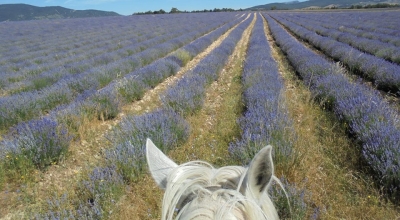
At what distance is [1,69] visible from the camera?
922 cm

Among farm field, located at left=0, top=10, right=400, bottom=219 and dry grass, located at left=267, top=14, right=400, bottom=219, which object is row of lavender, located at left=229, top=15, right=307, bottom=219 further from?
dry grass, located at left=267, top=14, right=400, bottom=219

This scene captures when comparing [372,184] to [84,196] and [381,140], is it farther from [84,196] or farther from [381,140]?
[84,196]

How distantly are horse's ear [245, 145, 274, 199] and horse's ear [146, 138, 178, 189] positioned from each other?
A: 39 centimetres

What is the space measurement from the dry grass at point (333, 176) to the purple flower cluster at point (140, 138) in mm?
1560

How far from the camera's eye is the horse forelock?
810 mm

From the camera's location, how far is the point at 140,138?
3346mm

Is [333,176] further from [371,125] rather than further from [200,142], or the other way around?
[200,142]

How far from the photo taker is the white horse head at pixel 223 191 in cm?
80

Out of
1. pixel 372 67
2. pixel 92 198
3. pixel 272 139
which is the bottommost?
pixel 92 198

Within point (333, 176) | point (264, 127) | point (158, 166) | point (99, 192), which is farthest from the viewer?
point (264, 127)

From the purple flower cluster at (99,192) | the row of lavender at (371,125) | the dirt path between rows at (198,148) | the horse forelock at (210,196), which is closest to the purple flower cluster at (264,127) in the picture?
the dirt path between rows at (198,148)

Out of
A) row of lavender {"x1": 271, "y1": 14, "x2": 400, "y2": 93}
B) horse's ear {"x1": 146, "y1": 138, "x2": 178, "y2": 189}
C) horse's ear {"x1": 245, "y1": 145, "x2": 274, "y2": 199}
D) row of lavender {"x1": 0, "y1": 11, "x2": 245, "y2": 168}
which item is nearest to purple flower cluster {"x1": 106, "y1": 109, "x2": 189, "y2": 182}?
row of lavender {"x1": 0, "y1": 11, "x2": 245, "y2": 168}

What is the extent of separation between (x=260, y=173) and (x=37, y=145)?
3358 mm

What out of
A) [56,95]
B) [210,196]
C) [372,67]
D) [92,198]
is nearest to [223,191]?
[210,196]
